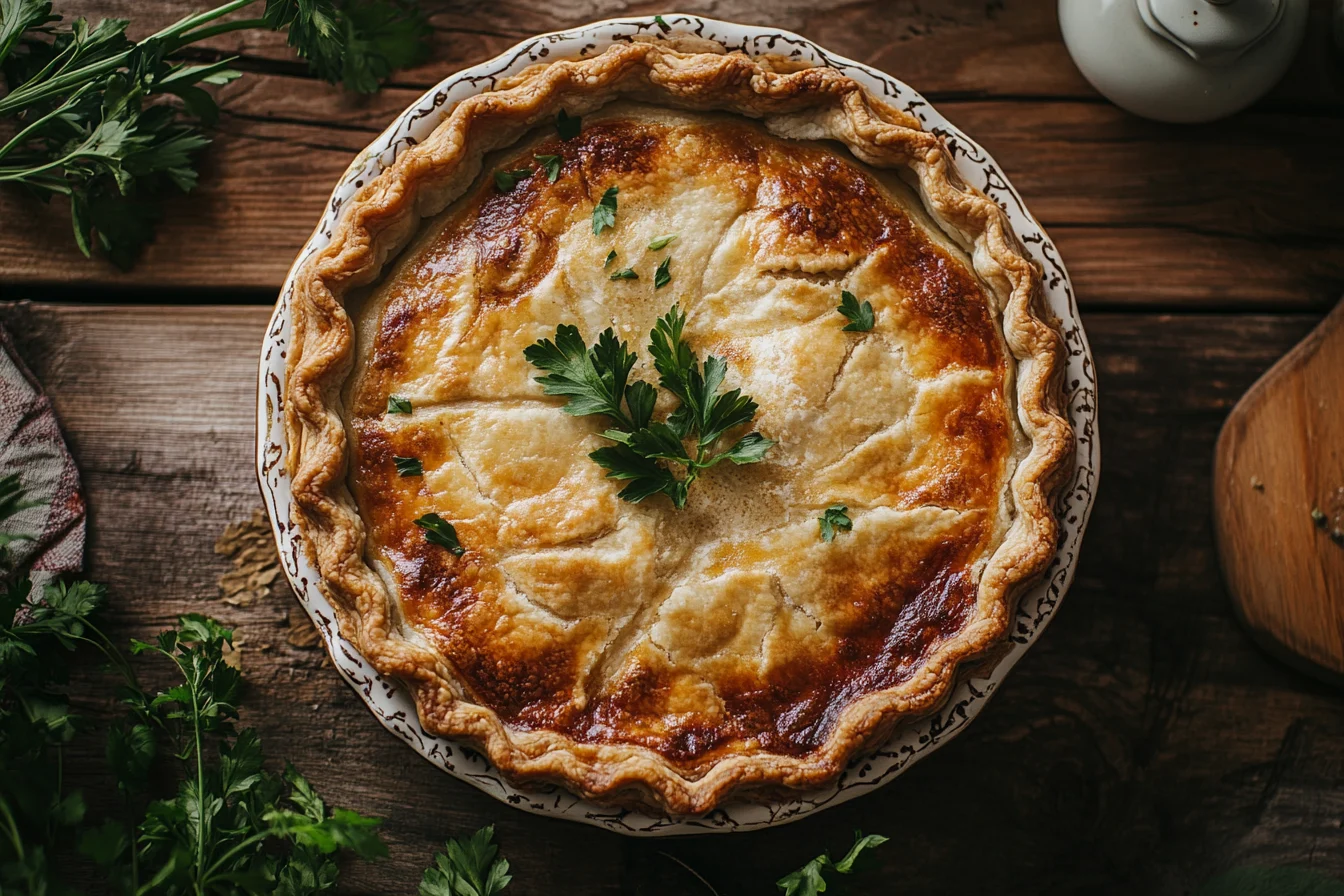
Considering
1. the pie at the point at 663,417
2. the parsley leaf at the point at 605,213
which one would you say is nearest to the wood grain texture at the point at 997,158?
the pie at the point at 663,417

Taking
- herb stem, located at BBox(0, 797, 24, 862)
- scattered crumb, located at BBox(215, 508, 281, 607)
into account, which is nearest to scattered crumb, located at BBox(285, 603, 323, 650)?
scattered crumb, located at BBox(215, 508, 281, 607)

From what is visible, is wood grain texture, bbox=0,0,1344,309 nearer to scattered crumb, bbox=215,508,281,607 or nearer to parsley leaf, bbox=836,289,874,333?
scattered crumb, bbox=215,508,281,607

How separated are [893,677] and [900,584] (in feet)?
0.84

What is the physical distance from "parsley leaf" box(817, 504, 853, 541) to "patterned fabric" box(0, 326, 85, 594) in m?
2.44

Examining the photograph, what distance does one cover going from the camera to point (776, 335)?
2.95 meters

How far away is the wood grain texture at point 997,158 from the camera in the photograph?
3566 mm

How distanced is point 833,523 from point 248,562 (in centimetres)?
198

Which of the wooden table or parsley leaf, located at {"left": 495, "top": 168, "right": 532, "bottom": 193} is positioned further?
the wooden table

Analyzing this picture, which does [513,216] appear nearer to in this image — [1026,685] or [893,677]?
[893,677]

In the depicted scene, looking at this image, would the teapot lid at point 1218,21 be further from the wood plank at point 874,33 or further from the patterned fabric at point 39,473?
the patterned fabric at point 39,473

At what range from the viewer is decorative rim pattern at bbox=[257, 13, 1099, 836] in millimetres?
2863

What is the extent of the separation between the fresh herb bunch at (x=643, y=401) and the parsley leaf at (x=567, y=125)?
625mm

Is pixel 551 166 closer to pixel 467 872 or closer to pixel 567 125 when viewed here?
pixel 567 125

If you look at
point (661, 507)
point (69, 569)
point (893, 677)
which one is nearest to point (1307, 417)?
point (893, 677)
